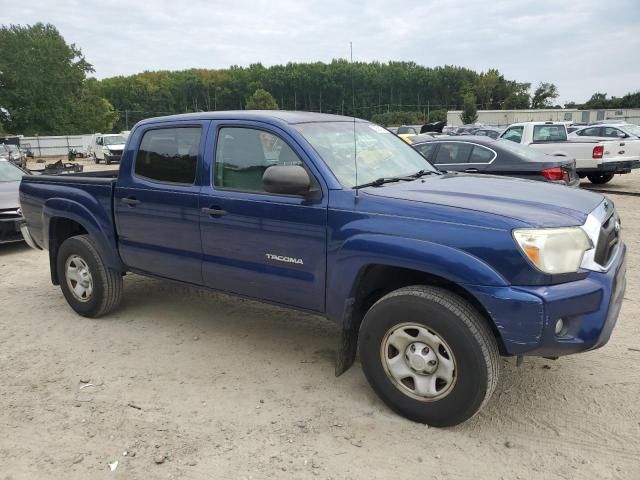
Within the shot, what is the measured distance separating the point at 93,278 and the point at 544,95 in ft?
325

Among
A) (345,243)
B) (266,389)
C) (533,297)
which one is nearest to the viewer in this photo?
(533,297)

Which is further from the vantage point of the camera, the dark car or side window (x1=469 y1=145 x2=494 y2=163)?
side window (x1=469 y1=145 x2=494 y2=163)

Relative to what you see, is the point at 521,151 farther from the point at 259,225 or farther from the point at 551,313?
the point at 551,313

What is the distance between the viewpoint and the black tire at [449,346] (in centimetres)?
289

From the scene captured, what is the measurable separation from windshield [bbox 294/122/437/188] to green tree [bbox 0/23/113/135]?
6484cm

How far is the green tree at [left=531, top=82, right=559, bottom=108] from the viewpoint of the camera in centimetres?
9144

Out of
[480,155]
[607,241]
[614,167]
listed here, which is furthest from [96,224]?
[614,167]

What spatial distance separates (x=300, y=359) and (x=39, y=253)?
238 inches

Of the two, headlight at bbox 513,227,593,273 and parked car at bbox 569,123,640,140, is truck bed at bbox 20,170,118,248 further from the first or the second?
parked car at bbox 569,123,640,140

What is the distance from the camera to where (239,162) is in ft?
12.9

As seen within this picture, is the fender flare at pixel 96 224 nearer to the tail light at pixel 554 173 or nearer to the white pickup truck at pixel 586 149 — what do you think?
the tail light at pixel 554 173

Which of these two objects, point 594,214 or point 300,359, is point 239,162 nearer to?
point 300,359

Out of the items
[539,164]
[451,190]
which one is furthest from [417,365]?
[539,164]

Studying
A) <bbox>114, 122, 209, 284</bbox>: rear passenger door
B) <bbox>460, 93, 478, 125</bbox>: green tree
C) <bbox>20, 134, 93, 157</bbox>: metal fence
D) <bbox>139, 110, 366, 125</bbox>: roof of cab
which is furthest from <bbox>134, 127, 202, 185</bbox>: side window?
<bbox>460, 93, 478, 125</bbox>: green tree
